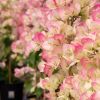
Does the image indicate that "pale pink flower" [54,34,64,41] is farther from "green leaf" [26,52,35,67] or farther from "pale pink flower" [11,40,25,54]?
"pale pink flower" [11,40,25,54]

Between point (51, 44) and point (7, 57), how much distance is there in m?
2.60

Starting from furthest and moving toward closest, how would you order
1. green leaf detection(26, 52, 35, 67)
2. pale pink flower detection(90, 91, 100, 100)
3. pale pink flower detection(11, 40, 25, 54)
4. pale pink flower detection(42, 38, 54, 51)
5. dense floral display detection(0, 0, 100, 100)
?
1. pale pink flower detection(11, 40, 25, 54)
2. green leaf detection(26, 52, 35, 67)
3. pale pink flower detection(42, 38, 54, 51)
4. dense floral display detection(0, 0, 100, 100)
5. pale pink flower detection(90, 91, 100, 100)

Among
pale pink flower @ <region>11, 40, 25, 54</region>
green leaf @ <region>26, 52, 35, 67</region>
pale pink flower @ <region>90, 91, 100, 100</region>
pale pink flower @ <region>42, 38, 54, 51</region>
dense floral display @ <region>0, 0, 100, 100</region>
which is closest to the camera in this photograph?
pale pink flower @ <region>90, 91, 100, 100</region>

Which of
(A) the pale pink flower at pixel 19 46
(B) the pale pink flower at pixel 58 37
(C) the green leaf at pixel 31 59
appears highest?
(B) the pale pink flower at pixel 58 37

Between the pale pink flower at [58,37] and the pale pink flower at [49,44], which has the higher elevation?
the pale pink flower at [58,37]

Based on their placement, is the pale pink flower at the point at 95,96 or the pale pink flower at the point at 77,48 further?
the pale pink flower at the point at 77,48

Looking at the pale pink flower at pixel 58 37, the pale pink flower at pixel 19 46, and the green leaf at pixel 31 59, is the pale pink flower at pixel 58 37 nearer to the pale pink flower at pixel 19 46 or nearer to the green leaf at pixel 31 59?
the green leaf at pixel 31 59

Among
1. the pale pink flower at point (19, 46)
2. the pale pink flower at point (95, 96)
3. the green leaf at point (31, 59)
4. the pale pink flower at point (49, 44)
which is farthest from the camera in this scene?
the pale pink flower at point (19, 46)

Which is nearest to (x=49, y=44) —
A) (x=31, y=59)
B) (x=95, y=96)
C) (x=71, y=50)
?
(x=71, y=50)

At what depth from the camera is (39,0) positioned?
3.10 metres

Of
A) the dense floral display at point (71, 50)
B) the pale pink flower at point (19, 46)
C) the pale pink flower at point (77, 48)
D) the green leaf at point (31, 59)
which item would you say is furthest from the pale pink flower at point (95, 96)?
the pale pink flower at point (19, 46)

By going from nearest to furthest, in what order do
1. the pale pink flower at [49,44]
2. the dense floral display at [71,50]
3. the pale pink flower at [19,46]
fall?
the dense floral display at [71,50]
the pale pink flower at [49,44]
the pale pink flower at [19,46]

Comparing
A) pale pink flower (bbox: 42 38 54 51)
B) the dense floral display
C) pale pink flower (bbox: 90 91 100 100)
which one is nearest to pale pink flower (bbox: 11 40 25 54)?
Result: the dense floral display

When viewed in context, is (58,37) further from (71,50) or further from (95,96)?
(95,96)
